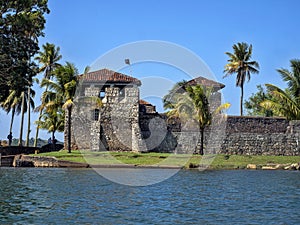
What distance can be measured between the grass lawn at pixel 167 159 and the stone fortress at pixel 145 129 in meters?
2.64

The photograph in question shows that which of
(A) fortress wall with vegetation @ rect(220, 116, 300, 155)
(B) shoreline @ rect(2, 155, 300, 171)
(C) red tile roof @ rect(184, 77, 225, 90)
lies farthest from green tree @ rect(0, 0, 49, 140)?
(C) red tile roof @ rect(184, 77, 225, 90)

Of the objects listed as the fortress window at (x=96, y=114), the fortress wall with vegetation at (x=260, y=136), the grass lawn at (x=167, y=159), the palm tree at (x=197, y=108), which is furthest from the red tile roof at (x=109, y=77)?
the fortress wall with vegetation at (x=260, y=136)

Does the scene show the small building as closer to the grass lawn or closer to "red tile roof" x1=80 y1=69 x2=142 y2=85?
"red tile roof" x1=80 y1=69 x2=142 y2=85

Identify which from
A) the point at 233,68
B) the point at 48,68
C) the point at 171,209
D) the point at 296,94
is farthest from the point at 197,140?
the point at 171,209

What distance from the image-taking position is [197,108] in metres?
38.0

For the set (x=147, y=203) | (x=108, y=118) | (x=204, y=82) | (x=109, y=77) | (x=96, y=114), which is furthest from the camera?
(x=204, y=82)

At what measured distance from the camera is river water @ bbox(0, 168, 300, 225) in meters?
11.9

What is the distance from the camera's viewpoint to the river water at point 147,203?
11922mm

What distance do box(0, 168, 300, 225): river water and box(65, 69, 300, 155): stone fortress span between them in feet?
61.7

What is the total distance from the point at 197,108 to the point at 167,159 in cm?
547

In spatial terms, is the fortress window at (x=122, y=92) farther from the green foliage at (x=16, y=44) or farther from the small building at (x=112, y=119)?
the green foliage at (x=16, y=44)

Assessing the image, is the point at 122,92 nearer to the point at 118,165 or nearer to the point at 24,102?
the point at 118,165

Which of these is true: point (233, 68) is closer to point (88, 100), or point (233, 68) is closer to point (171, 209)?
point (88, 100)

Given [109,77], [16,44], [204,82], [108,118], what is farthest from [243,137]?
[16,44]
